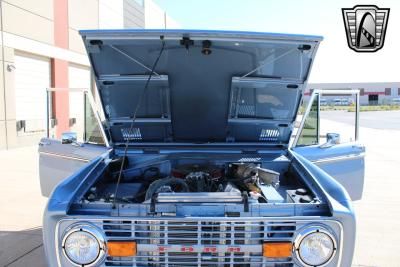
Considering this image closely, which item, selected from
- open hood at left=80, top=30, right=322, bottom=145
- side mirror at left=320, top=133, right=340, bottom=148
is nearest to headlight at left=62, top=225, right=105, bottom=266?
open hood at left=80, top=30, right=322, bottom=145

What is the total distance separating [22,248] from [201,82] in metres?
2.72

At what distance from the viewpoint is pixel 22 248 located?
418 centimetres

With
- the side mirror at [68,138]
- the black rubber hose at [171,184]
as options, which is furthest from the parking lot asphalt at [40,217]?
the black rubber hose at [171,184]

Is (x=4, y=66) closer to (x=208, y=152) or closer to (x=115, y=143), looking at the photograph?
(x=115, y=143)

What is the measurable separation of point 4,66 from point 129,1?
481 inches

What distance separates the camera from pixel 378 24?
11.7m

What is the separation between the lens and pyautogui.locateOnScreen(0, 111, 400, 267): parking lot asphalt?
404 cm

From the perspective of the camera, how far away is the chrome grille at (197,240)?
2295 mm

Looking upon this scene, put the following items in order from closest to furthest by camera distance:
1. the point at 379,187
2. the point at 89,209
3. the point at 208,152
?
the point at 89,209
the point at 208,152
the point at 379,187

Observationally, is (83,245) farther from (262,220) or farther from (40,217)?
(40,217)

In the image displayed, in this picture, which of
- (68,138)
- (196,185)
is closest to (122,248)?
(196,185)

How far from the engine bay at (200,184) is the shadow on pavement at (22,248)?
1294 millimetres

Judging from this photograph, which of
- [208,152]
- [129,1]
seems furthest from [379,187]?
[129,1]

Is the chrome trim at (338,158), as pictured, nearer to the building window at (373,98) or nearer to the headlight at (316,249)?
the headlight at (316,249)
